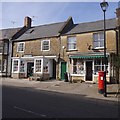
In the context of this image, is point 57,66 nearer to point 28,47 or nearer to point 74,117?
point 28,47

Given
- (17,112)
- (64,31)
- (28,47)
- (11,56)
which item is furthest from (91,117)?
(11,56)

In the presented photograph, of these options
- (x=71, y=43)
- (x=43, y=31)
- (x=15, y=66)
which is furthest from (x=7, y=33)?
(x=71, y=43)

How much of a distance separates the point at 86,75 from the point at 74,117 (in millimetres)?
17106

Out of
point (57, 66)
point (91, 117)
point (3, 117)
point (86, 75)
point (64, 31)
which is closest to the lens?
point (3, 117)

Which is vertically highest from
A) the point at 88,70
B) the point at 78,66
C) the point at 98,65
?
the point at 98,65

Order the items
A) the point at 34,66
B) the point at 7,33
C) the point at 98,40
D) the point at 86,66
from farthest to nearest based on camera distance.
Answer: the point at 7,33 → the point at 34,66 → the point at 86,66 → the point at 98,40

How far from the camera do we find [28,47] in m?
31.1

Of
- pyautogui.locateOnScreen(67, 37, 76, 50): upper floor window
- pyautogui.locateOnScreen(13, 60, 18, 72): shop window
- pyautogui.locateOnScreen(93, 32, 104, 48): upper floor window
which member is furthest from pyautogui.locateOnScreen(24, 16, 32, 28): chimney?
pyautogui.locateOnScreen(93, 32, 104, 48): upper floor window

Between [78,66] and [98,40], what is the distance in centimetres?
373

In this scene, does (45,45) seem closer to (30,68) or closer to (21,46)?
(30,68)

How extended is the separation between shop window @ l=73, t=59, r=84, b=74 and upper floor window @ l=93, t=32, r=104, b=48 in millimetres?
2575

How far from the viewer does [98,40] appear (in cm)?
2481

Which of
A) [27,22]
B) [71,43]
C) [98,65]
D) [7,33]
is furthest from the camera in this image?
[27,22]

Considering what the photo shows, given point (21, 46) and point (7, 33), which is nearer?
point (21, 46)
